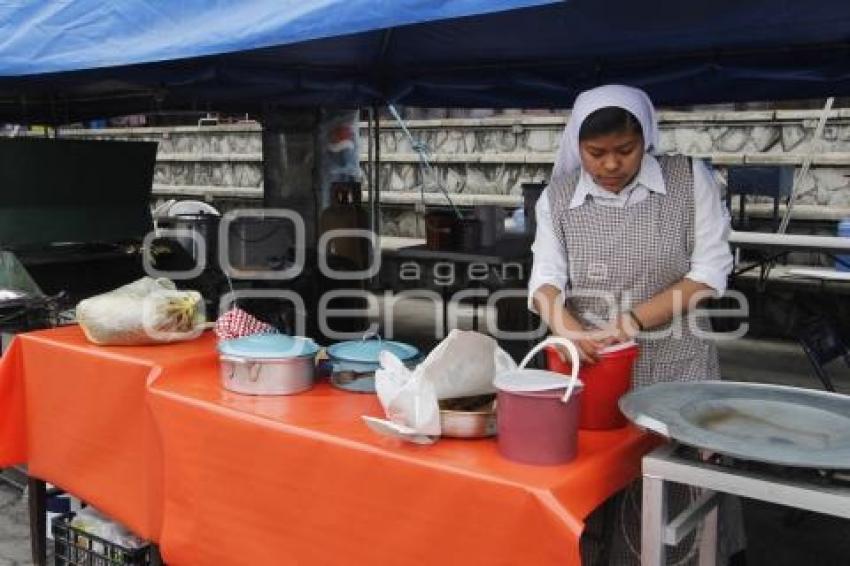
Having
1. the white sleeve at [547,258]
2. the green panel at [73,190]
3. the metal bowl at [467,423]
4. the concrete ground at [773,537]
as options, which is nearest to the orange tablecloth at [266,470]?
the metal bowl at [467,423]

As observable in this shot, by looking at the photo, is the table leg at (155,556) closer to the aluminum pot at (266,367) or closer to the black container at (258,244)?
the aluminum pot at (266,367)

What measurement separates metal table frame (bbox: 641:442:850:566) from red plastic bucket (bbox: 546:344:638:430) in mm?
175

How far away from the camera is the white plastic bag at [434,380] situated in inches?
64.1

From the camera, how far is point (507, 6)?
175cm

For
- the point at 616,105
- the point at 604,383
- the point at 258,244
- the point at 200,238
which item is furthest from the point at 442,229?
the point at 604,383

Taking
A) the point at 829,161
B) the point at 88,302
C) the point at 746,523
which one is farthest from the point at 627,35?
the point at 829,161

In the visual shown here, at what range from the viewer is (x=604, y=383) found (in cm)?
172

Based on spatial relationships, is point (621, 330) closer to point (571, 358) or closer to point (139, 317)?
point (571, 358)

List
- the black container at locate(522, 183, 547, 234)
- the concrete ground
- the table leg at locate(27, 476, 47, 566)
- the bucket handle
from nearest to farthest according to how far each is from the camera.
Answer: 1. the bucket handle
2. the table leg at locate(27, 476, 47, 566)
3. the concrete ground
4. the black container at locate(522, 183, 547, 234)

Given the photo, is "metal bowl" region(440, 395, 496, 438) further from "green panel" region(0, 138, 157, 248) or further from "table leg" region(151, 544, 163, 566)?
"green panel" region(0, 138, 157, 248)

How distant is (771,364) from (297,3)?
510 cm

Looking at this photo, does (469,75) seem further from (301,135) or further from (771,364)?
(771,364)

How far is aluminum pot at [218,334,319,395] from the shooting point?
203 centimetres

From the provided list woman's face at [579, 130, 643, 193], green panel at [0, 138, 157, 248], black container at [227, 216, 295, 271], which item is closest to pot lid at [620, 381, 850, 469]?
woman's face at [579, 130, 643, 193]
